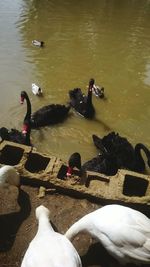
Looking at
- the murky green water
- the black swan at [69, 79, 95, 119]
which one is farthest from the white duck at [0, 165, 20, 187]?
the black swan at [69, 79, 95, 119]

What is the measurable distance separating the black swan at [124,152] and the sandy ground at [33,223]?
1.92 metres

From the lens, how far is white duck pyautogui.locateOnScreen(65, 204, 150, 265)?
4453 millimetres

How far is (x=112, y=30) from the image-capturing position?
1532 cm

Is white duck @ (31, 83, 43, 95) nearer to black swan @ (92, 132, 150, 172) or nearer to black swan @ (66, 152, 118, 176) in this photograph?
black swan @ (92, 132, 150, 172)

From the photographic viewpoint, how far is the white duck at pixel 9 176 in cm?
560

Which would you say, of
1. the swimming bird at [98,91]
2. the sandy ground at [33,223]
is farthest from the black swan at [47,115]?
the sandy ground at [33,223]

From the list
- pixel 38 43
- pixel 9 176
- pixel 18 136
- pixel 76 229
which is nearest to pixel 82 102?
pixel 18 136

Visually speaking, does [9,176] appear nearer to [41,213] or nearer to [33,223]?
[33,223]

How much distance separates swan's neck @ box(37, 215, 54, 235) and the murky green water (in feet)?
11.0

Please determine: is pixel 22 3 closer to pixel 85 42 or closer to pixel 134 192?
pixel 85 42

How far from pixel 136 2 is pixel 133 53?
735cm

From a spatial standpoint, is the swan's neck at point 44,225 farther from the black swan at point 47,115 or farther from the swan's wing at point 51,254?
the black swan at point 47,115

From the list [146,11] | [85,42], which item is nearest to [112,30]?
[85,42]

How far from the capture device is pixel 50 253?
4.16 meters
